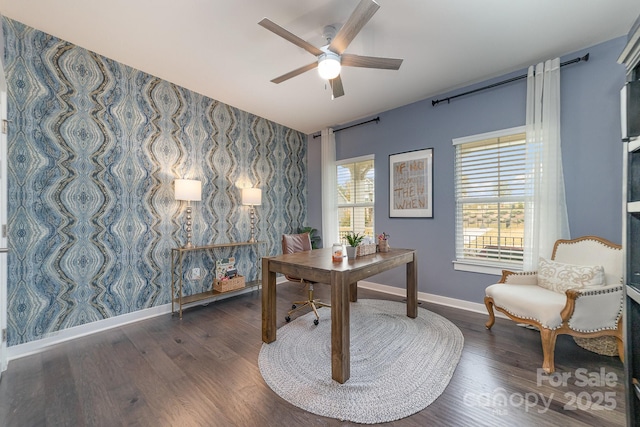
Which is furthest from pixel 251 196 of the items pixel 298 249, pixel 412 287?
pixel 412 287

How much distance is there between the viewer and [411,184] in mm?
3656

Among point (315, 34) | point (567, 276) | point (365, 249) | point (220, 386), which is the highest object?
point (315, 34)

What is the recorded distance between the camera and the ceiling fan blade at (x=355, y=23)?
5.20 ft

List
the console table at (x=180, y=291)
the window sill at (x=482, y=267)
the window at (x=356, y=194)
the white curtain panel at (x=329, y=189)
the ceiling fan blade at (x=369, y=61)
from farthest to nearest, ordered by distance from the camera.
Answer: the white curtain panel at (x=329, y=189), the window at (x=356, y=194), the console table at (x=180, y=291), the window sill at (x=482, y=267), the ceiling fan blade at (x=369, y=61)

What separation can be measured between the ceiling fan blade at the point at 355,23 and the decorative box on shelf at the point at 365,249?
1.69m

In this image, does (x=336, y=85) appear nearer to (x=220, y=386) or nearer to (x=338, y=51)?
(x=338, y=51)

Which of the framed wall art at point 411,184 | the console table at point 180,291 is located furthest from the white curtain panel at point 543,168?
the console table at point 180,291

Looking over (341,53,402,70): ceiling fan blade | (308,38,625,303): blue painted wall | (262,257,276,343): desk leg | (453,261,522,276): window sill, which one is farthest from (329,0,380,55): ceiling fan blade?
(453,261,522,276): window sill

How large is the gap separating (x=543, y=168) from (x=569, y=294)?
135 cm

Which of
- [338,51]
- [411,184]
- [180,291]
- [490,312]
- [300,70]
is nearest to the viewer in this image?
[338,51]

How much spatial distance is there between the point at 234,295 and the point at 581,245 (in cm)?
401

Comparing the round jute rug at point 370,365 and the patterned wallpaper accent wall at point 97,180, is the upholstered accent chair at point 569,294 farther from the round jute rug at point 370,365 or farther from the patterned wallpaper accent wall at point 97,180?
the patterned wallpaper accent wall at point 97,180

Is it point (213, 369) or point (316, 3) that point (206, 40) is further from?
point (213, 369)

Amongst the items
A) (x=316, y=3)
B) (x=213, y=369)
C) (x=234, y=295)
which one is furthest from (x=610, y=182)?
(x=234, y=295)
